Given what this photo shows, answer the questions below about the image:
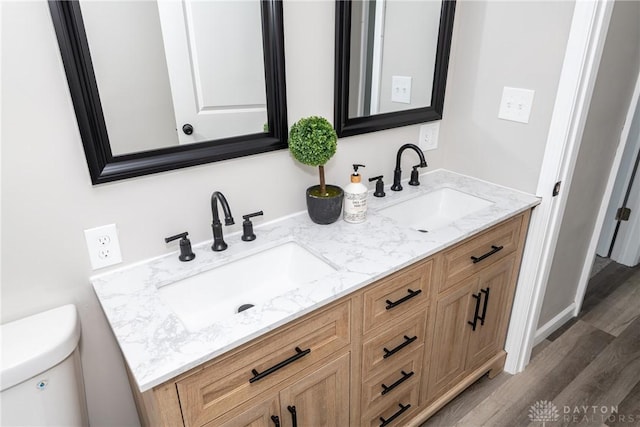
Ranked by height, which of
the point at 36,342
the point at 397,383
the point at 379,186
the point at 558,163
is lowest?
the point at 397,383

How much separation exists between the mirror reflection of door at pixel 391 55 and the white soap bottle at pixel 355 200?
0.97ft

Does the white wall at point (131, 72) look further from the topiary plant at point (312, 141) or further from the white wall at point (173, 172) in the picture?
the topiary plant at point (312, 141)

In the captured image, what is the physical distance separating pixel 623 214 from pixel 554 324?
1.11m

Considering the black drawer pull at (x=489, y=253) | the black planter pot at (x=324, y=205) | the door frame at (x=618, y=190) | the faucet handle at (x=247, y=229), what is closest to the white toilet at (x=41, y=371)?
the faucet handle at (x=247, y=229)

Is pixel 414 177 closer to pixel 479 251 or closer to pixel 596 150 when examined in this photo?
pixel 479 251

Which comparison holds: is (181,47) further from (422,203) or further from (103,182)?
(422,203)

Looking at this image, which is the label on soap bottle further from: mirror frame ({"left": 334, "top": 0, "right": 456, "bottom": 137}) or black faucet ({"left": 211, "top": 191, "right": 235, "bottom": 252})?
black faucet ({"left": 211, "top": 191, "right": 235, "bottom": 252})

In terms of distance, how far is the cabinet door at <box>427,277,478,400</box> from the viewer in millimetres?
1449

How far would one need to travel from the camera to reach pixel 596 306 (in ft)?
7.66

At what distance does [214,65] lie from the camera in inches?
46.4

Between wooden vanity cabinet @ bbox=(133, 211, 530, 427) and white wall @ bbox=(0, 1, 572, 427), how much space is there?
0.28 meters

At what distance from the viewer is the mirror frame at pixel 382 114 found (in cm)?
136

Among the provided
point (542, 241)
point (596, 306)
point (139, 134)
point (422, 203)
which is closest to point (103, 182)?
point (139, 134)

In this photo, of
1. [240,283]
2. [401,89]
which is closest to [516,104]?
[401,89]
